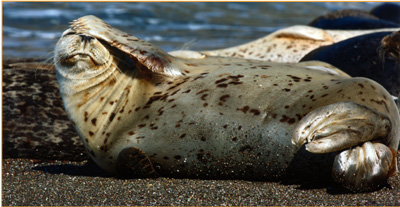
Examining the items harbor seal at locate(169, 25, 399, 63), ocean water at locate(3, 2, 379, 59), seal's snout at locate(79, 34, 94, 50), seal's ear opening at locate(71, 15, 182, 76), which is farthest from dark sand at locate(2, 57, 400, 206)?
ocean water at locate(3, 2, 379, 59)

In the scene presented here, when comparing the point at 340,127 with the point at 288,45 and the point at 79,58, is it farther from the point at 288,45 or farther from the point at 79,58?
the point at 288,45

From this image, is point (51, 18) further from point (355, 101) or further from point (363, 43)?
point (355, 101)

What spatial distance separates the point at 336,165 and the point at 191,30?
9.52 meters

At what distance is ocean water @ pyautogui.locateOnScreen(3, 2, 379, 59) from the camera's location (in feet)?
35.0

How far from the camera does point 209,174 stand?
12.2 feet

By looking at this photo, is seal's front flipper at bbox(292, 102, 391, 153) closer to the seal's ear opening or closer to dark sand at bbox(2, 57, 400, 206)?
dark sand at bbox(2, 57, 400, 206)

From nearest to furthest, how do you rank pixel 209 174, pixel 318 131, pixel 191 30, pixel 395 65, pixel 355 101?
pixel 318 131, pixel 355 101, pixel 209 174, pixel 395 65, pixel 191 30

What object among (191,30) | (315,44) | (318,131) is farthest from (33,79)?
(191,30)

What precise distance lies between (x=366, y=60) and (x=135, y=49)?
240 centimetres

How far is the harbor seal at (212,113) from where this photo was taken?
3211 mm

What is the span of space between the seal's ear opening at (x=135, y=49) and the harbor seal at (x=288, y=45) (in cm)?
262

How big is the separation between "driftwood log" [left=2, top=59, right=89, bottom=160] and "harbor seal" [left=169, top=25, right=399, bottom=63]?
226 centimetres

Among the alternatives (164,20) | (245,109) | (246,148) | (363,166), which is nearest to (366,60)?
(245,109)

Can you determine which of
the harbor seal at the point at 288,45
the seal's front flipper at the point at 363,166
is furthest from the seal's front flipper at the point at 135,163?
the harbor seal at the point at 288,45
